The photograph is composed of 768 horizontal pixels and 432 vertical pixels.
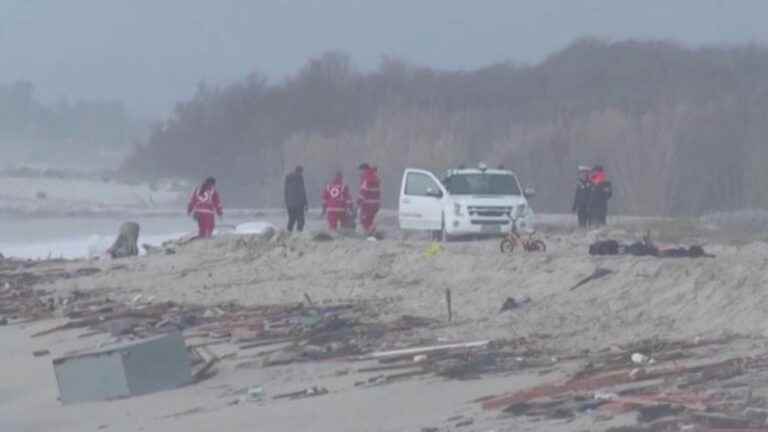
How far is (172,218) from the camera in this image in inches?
2776

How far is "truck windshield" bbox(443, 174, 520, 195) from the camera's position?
114 feet

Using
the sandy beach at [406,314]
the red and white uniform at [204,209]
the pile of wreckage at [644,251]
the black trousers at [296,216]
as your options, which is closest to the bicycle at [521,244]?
the sandy beach at [406,314]

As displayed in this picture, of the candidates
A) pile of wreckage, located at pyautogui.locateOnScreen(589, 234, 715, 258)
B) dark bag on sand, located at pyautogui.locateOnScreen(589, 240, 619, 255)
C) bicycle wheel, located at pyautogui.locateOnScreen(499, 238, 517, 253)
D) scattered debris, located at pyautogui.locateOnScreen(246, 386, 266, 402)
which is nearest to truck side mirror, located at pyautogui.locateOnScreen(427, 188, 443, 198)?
bicycle wheel, located at pyautogui.locateOnScreen(499, 238, 517, 253)

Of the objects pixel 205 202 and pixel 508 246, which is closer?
pixel 508 246

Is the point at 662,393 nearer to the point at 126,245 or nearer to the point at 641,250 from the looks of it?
the point at 641,250

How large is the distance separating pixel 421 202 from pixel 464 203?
1.33 meters

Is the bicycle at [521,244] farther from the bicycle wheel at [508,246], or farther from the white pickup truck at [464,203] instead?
the white pickup truck at [464,203]

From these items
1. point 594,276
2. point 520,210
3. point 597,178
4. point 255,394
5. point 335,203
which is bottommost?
point 255,394

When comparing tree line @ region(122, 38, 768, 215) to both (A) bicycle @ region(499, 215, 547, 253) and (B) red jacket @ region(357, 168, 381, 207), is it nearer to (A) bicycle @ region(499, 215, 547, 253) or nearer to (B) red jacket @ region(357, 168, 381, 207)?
(B) red jacket @ region(357, 168, 381, 207)

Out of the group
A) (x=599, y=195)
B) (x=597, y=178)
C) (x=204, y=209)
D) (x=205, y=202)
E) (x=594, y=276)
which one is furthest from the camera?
(x=599, y=195)

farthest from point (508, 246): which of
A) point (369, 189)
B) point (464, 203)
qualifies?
point (369, 189)

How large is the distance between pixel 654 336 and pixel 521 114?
→ 211 ft

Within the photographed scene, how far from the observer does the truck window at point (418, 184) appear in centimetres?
3538

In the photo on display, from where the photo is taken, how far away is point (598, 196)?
1382 inches
